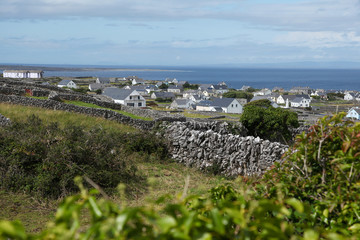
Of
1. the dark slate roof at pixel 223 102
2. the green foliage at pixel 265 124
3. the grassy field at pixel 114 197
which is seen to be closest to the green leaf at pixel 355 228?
the grassy field at pixel 114 197

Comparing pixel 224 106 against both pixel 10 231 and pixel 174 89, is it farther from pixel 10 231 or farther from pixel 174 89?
pixel 10 231

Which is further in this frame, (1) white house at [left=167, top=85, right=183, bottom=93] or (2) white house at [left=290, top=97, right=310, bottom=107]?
(1) white house at [left=167, top=85, right=183, bottom=93]

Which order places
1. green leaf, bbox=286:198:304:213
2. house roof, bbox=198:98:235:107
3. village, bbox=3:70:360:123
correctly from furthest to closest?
house roof, bbox=198:98:235:107 → village, bbox=3:70:360:123 → green leaf, bbox=286:198:304:213

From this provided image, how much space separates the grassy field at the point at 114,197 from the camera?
9.26m

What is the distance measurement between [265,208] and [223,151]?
12842 mm

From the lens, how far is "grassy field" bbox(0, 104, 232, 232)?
9.26 metres

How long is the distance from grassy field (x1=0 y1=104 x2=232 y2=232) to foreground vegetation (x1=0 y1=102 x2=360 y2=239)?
2.84 feet

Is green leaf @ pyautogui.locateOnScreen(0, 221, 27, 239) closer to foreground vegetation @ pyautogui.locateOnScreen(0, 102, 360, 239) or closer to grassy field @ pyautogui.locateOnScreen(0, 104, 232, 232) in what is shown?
foreground vegetation @ pyautogui.locateOnScreen(0, 102, 360, 239)

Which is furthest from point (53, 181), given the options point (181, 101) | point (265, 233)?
point (181, 101)

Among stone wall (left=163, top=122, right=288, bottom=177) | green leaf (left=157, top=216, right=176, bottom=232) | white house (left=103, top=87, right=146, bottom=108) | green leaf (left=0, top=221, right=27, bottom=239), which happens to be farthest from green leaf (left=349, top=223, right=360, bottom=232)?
white house (left=103, top=87, right=146, bottom=108)

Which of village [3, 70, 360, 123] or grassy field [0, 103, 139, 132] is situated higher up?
grassy field [0, 103, 139, 132]

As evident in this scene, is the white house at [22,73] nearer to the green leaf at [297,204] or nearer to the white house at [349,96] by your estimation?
the white house at [349,96]

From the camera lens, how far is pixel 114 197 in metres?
11.0

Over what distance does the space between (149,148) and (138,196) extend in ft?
16.2
